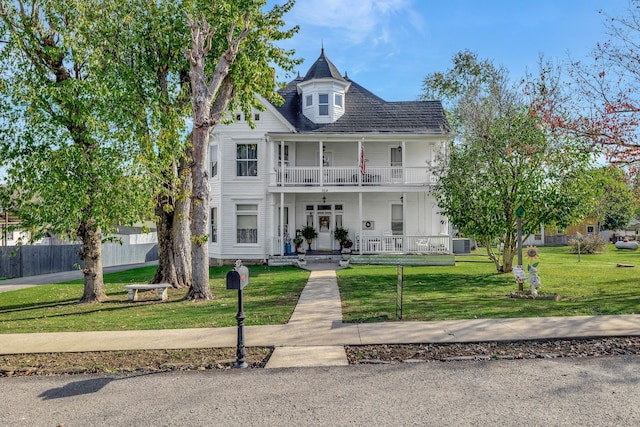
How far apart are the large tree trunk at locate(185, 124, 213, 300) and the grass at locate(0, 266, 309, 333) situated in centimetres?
51

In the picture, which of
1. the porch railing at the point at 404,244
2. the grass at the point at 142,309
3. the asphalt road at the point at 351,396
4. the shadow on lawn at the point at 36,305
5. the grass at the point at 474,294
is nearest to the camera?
the asphalt road at the point at 351,396

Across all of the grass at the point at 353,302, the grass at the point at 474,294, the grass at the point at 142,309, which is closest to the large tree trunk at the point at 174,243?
the grass at the point at 142,309

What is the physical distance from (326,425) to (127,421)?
80.6 inches

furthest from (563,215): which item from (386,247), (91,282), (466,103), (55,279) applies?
(55,279)

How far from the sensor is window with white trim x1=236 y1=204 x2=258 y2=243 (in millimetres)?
22516

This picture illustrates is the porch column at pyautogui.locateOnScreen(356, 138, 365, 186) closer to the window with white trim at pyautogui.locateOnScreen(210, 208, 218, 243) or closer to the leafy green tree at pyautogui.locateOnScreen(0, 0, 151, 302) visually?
the window with white trim at pyautogui.locateOnScreen(210, 208, 218, 243)

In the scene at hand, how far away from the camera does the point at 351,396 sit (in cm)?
523

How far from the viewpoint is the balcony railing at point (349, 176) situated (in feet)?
73.3

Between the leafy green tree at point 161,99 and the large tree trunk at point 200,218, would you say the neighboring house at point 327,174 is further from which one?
the large tree trunk at point 200,218

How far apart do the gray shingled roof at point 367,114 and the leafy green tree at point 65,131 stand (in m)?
12.3

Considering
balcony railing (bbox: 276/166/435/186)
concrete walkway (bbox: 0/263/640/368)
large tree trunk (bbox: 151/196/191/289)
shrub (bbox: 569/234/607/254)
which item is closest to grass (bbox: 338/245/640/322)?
concrete walkway (bbox: 0/263/640/368)

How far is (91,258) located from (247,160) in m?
10.7

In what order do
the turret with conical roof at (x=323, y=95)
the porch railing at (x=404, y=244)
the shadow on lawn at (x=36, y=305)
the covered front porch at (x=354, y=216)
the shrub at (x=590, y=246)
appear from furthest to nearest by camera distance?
the shrub at (x=590, y=246) < the turret with conical roof at (x=323, y=95) < the covered front porch at (x=354, y=216) < the porch railing at (x=404, y=244) < the shadow on lawn at (x=36, y=305)

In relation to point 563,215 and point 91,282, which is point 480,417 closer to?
point 91,282
